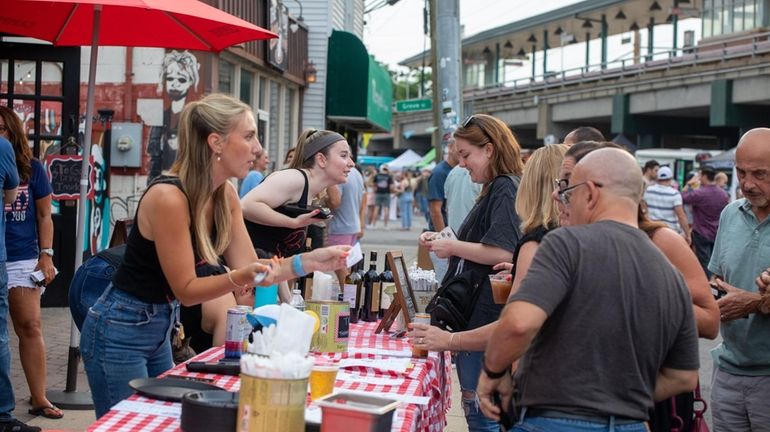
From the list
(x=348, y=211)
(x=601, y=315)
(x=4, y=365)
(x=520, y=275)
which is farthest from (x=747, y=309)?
(x=348, y=211)

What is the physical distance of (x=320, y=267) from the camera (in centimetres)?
387

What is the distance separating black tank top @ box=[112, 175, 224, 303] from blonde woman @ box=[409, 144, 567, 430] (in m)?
1.15

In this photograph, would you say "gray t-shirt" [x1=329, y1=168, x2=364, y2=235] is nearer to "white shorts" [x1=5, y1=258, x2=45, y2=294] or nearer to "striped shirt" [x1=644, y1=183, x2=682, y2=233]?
"white shorts" [x1=5, y1=258, x2=45, y2=294]

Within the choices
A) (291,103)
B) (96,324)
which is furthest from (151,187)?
(291,103)

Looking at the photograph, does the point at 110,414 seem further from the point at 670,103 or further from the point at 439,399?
the point at 670,103

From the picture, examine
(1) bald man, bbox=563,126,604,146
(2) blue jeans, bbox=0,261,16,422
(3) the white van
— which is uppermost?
(3) the white van

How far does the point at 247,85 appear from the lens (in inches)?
614

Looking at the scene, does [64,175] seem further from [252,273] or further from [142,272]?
[252,273]

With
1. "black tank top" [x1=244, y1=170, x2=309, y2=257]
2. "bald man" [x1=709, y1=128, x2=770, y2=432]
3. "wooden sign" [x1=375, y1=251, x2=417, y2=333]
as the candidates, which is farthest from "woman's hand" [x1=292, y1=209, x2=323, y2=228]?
"bald man" [x1=709, y1=128, x2=770, y2=432]

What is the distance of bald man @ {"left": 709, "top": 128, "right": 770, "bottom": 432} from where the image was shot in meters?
4.31

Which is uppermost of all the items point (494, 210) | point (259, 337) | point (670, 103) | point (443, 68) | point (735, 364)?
point (670, 103)

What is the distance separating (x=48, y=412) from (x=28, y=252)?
41.5 inches

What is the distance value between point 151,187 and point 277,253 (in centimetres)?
251

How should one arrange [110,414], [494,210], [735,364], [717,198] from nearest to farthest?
[110,414]
[735,364]
[494,210]
[717,198]
